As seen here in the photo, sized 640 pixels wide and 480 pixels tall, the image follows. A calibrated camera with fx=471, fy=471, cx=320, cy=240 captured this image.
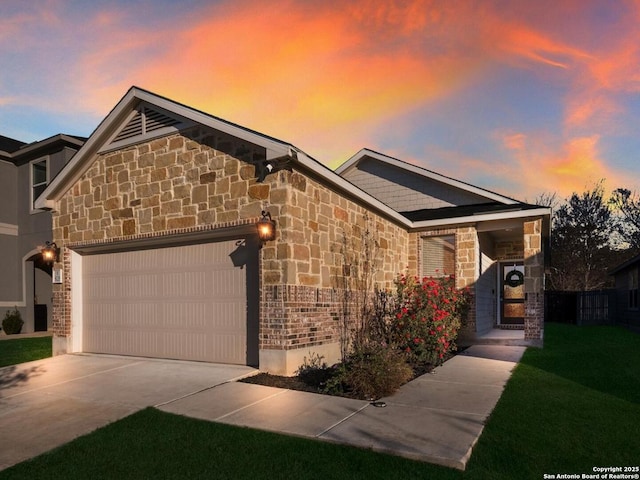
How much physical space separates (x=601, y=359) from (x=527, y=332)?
89.6 inches

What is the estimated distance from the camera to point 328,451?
473cm

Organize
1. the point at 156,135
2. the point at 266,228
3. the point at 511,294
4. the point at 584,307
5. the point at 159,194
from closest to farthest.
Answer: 1. the point at 266,228
2. the point at 159,194
3. the point at 156,135
4. the point at 511,294
5. the point at 584,307

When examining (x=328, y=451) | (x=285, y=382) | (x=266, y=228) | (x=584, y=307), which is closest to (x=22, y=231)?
(x=266, y=228)

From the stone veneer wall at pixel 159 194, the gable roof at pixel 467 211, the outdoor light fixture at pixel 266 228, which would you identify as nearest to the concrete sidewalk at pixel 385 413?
the outdoor light fixture at pixel 266 228

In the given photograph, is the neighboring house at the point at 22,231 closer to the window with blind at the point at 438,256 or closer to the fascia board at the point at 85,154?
the fascia board at the point at 85,154

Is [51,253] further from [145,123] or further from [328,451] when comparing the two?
[328,451]

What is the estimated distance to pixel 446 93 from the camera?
13352 millimetres

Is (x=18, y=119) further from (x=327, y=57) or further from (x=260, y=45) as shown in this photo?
(x=327, y=57)

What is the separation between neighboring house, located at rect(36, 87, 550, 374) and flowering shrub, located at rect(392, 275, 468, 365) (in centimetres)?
143

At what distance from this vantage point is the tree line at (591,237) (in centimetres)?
3800

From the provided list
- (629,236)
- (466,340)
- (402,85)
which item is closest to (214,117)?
(402,85)

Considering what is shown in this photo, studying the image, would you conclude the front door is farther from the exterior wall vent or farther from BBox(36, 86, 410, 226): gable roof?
the exterior wall vent

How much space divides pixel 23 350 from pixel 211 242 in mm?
Answer: 7121

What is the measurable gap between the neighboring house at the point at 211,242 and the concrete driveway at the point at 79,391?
77 centimetres
